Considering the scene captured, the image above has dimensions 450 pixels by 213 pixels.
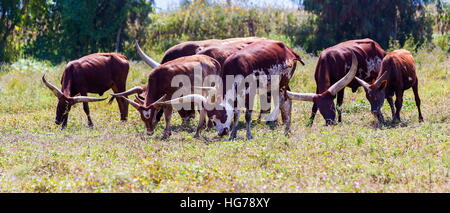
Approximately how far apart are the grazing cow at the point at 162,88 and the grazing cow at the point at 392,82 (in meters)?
3.39

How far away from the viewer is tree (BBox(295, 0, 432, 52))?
23.1m

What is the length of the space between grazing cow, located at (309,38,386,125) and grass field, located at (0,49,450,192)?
79 centimetres

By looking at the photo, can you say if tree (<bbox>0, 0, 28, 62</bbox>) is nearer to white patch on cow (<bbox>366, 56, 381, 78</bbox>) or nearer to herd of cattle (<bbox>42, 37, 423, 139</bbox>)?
herd of cattle (<bbox>42, 37, 423, 139</bbox>)

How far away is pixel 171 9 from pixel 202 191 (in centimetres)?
2409

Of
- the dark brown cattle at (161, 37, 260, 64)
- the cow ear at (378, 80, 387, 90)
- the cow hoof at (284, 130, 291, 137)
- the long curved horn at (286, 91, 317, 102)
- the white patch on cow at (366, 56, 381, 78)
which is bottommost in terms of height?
the cow hoof at (284, 130, 291, 137)

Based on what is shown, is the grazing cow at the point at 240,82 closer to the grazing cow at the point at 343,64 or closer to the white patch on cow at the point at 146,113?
the white patch on cow at the point at 146,113

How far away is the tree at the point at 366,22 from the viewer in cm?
2311

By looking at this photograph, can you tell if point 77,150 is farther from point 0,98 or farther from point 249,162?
point 0,98

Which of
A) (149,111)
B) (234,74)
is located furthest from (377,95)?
(149,111)

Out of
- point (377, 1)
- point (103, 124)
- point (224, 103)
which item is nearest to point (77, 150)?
point (224, 103)

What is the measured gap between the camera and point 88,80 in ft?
45.6

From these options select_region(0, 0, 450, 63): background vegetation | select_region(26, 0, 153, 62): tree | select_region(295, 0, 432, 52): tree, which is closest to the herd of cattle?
select_region(295, 0, 432, 52): tree

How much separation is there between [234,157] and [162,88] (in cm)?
321

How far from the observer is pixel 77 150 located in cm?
965
